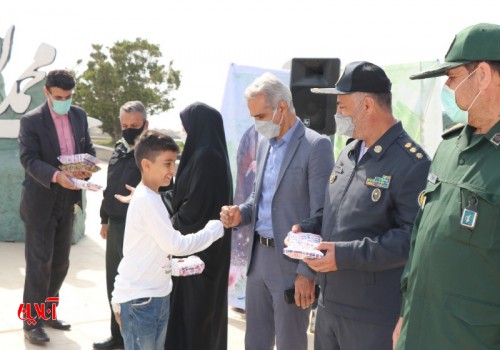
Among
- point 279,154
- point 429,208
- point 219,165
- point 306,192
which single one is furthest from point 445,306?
point 219,165

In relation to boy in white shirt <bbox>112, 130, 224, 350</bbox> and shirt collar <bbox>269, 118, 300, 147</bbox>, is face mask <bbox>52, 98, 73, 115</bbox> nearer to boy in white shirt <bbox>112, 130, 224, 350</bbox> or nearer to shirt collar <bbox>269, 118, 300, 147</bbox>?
boy in white shirt <bbox>112, 130, 224, 350</bbox>

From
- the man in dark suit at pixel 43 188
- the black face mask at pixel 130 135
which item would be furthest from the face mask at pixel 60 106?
the black face mask at pixel 130 135

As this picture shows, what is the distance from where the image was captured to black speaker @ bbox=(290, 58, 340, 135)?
509cm

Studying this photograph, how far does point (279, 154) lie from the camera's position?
3260 millimetres

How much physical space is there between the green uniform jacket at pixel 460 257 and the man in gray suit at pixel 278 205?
38.6 inches

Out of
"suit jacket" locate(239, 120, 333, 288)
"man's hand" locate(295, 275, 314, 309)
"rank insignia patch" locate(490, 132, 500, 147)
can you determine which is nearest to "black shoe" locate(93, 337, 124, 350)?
"suit jacket" locate(239, 120, 333, 288)

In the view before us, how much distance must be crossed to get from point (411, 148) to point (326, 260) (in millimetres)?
624

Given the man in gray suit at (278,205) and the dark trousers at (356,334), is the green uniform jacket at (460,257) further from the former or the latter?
the man in gray suit at (278,205)

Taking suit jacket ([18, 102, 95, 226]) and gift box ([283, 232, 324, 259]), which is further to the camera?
suit jacket ([18, 102, 95, 226])

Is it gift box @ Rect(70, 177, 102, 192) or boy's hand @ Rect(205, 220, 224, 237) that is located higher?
boy's hand @ Rect(205, 220, 224, 237)

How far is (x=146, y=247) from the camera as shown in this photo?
9.72ft

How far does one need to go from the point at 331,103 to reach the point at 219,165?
1.95 m

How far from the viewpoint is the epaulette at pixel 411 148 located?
8.06 ft

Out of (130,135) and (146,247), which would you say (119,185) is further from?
(146,247)
